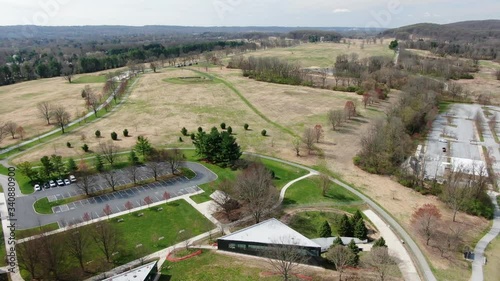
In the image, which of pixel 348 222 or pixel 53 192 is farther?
pixel 53 192

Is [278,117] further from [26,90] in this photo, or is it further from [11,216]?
[26,90]

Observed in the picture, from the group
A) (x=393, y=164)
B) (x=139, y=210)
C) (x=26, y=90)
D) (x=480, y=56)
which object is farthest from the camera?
(x=480, y=56)

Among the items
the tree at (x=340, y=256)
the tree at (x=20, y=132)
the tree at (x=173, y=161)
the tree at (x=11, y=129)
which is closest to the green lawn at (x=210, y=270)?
the tree at (x=340, y=256)

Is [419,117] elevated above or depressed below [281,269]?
above

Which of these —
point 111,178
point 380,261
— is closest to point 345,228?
point 380,261

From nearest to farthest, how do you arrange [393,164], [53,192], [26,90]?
1. [53,192]
2. [393,164]
3. [26,90]

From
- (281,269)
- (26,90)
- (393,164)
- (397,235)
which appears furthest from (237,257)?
(26,90)
